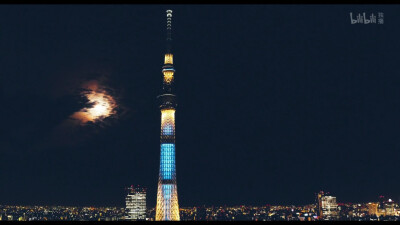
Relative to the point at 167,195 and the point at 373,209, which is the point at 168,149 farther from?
the point at 373,209

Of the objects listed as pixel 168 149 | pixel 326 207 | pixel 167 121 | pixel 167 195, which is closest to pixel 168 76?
pixel 167 121

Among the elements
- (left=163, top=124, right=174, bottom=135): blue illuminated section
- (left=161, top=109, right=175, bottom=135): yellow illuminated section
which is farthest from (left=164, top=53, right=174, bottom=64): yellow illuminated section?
(left=163, top=124, right=174, bottom=135): blue illuminated section

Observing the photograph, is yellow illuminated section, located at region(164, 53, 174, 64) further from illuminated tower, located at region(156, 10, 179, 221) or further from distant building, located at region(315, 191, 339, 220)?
distant building, located at region(315, 191, 339, 220)

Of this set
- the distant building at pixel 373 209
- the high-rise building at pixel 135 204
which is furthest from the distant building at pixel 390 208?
the high-rise building at pixel 135 204

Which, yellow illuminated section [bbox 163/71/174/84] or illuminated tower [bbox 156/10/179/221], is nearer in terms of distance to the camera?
illuminated tower [bbox 156/10/179/221]

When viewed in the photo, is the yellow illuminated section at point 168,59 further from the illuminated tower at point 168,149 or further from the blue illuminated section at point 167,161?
the blue illuminated section at point 167,161
